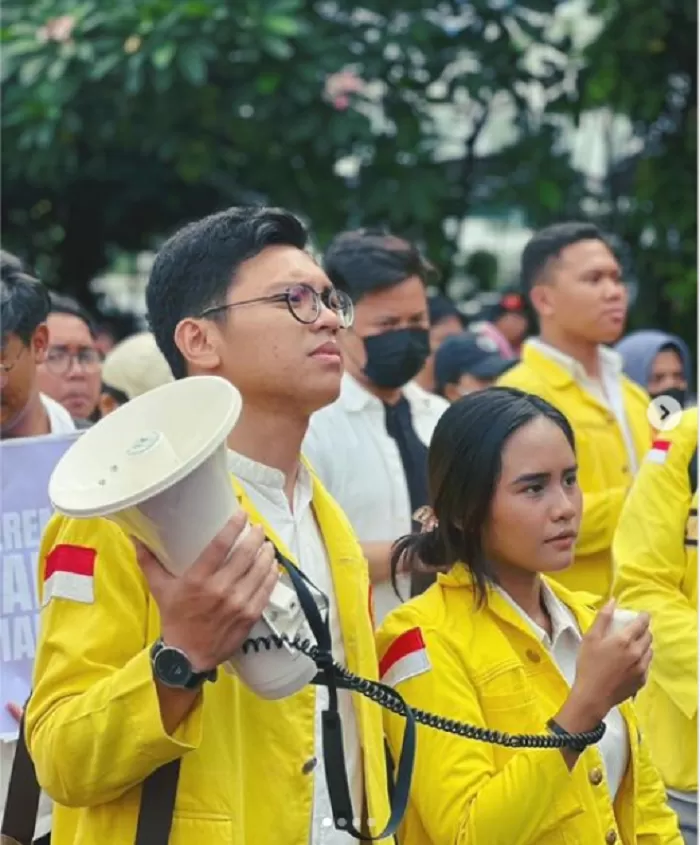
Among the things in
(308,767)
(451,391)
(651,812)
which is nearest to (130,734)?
(308,767)

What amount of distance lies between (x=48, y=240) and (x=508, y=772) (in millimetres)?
12299

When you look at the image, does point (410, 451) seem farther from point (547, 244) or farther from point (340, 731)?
point (340, 731)

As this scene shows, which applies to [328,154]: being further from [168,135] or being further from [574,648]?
[574,648]

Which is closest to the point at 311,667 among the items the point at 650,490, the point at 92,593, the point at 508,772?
the point at 92,593

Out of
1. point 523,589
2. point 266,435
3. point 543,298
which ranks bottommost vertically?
point 543,298

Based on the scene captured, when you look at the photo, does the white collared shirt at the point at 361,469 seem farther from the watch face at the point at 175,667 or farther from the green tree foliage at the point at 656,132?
the green tree foliage at the point at 656,132

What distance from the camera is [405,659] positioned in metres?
2.84

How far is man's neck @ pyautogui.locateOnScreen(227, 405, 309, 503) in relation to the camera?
8.65 feet

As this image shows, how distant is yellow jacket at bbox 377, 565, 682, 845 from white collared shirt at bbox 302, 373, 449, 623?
1.50 metres

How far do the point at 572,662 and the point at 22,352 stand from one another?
160 cm

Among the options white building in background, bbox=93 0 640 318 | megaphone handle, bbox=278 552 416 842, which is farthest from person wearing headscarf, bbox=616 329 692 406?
megaphone handle, bbox=278 552 416 842

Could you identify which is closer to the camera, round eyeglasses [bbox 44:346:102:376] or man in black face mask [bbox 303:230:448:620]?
man in black face mask [bbox 303:230:448:620]

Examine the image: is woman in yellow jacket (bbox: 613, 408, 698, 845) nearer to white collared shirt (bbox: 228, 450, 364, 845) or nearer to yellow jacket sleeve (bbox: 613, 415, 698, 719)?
yellow jacket sleeve (bbox: 613, 415, 698, 719)

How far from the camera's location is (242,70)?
9586 millimetres
